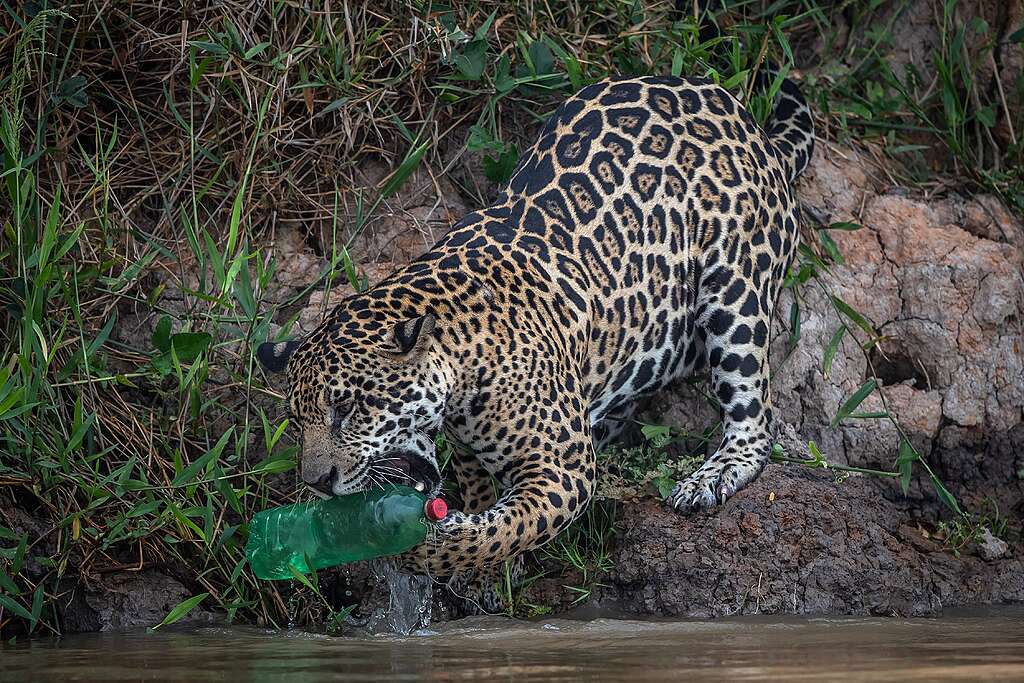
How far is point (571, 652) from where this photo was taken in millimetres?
5754

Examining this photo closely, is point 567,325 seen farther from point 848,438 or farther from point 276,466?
point 848,438

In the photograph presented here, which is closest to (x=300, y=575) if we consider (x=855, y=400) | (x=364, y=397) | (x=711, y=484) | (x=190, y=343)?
(x=364, y=397)

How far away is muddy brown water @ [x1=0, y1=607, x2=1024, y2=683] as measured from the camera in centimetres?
503

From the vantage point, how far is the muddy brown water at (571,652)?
5.03 metres

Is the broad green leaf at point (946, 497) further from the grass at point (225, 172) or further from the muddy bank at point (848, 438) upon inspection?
the grass at point (225, 172)

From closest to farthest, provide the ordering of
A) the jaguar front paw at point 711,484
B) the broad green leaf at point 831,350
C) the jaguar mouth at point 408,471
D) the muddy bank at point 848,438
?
1. the jaguar mouth at point 408,471
2. the muddy bank at point 848,438
3. the jaguar front paw at point 711,484
4. the broad green leaf at point 831,350

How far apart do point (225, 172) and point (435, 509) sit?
3.25m

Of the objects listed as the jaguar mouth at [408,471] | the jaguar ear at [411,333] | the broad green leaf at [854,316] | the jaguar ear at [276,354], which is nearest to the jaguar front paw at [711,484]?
the broad green leaf at [854,316]

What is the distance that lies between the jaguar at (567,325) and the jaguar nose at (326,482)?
13 mm

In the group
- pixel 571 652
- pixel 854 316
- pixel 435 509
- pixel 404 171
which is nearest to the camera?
pixel 571 652

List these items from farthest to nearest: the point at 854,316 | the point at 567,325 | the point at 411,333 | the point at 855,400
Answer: the point at 854,316
the point at 855,400
the point at 567,325
the point at 411,333

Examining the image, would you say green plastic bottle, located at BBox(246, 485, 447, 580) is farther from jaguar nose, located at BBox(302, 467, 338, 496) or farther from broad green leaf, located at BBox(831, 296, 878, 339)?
broad green leaf, located at BBox(831, 296, 878, 339)

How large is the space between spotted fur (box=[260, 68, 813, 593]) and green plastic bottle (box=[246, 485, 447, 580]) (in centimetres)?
12

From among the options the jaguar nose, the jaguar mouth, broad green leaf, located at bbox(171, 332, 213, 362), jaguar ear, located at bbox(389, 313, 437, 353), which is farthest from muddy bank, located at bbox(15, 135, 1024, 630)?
jaguar ear, located at bbox(389, 313, 437, 353)
